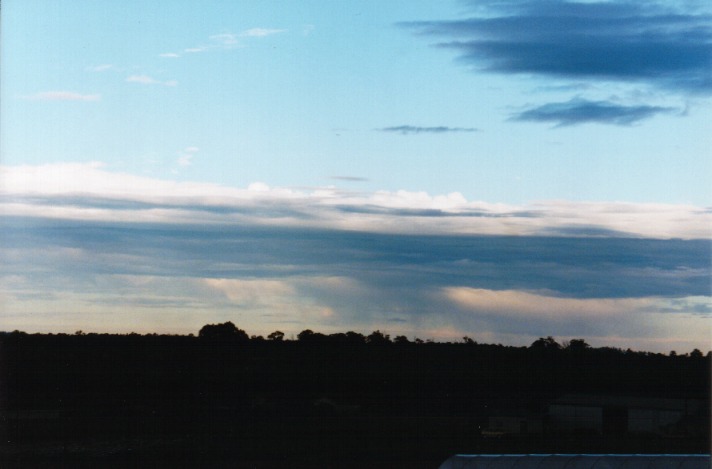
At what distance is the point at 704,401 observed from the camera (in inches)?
1209

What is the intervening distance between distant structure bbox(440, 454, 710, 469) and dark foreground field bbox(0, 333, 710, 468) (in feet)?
52.2

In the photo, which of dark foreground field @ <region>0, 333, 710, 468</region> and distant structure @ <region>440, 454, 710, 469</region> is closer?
distant structure @ <region>440, 454, 710, 469</region>

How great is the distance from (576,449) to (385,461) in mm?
6755

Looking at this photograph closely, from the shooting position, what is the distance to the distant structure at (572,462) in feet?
23.2

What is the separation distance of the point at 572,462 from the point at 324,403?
24.3m

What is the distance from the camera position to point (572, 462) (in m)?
7.19

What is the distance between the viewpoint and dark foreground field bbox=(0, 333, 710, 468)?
25188mm

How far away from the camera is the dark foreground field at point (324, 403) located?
82.6ft

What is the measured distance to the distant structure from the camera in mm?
7078

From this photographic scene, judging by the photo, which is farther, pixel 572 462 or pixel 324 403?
pixel 324 403

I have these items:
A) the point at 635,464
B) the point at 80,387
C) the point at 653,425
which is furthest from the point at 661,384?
the point at 635,464

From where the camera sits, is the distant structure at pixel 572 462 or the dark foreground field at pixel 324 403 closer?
the distant structure at pixel 572 462

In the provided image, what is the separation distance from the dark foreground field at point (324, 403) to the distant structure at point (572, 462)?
15901 millimetres

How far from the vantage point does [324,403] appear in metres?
30.9
